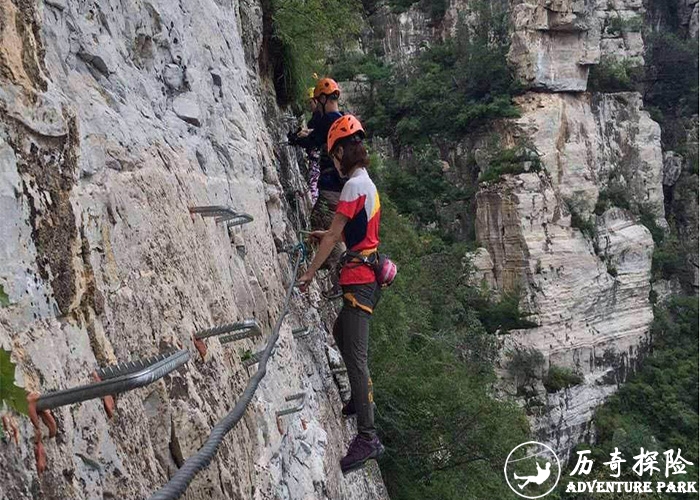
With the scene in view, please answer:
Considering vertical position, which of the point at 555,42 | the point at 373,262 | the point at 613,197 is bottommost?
the point at 613,197

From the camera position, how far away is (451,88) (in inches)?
904

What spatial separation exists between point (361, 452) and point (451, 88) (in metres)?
20.4

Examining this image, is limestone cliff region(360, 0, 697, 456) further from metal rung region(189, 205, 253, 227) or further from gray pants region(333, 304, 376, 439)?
metal rung region(189, 205, 253, 227)

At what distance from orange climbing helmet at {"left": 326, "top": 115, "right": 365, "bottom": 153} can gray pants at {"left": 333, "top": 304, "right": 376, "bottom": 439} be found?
80 cm

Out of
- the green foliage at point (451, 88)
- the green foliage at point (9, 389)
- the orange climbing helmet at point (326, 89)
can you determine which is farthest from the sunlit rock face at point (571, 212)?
the green foliage at point (9, 389)

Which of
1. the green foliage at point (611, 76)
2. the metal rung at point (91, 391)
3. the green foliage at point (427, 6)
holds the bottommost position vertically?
the metal rung at point (91, 391)

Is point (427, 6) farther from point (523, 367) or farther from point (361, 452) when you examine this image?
point (361, 452)

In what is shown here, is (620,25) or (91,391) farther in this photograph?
(620,25)

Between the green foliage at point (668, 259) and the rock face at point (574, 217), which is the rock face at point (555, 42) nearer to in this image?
the rock face at point (574, 217)

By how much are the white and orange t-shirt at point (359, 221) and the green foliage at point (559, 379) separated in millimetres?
17382

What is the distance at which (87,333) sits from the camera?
66.2 inches

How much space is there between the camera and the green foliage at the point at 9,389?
1110mm

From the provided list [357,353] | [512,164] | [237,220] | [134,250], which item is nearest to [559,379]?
[512,164]

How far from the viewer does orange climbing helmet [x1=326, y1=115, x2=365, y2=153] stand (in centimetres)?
358
